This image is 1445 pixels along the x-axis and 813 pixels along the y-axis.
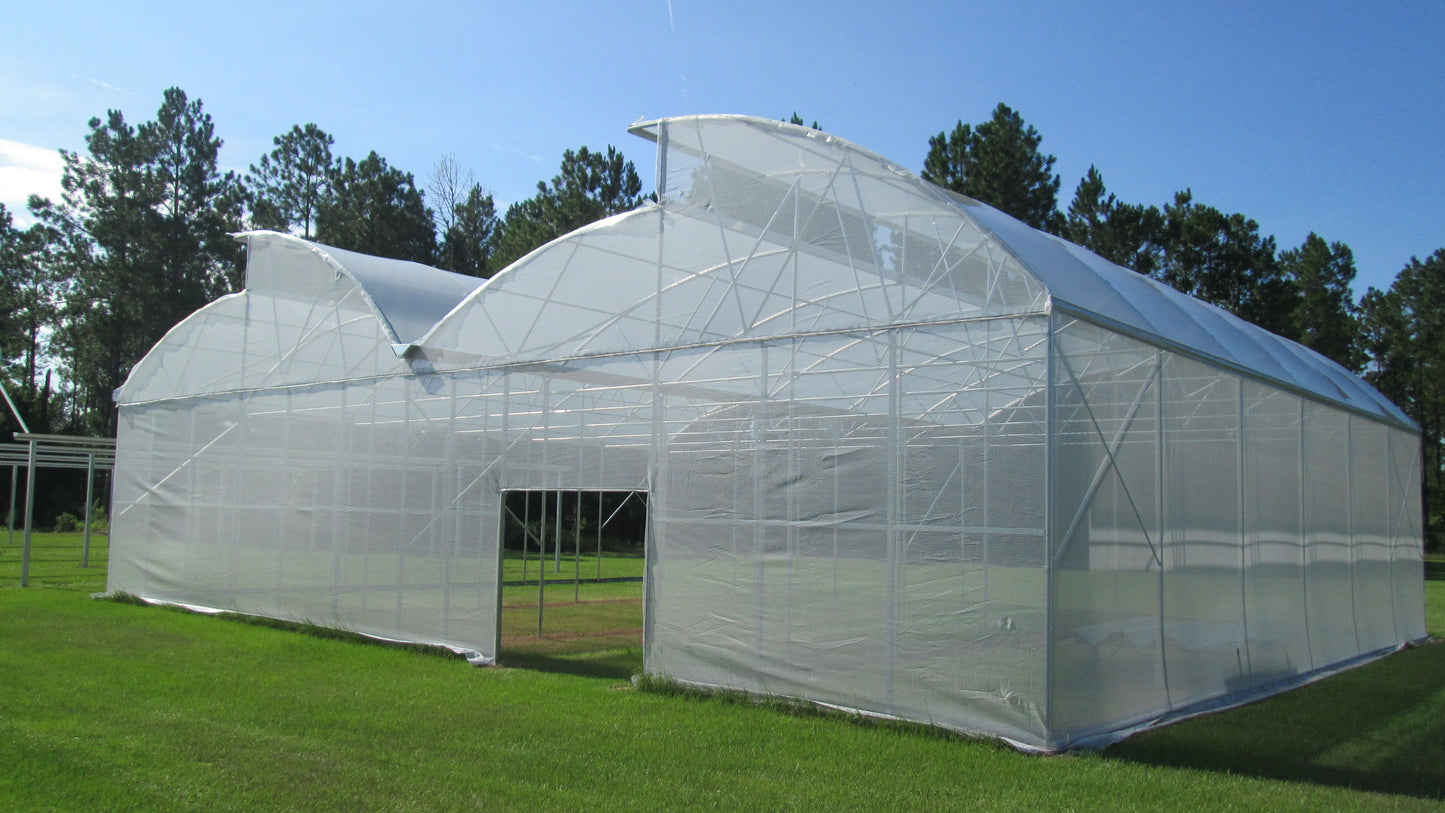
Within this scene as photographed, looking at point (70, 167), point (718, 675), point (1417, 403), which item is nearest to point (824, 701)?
point (718, 675)

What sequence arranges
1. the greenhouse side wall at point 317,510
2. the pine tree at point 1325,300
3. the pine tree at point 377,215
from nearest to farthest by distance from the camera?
the greenhouse side wall at point 317,510
the pine tree at point 1325,300
the pine tree at point 377,215

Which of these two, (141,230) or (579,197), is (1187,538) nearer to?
(579,197)

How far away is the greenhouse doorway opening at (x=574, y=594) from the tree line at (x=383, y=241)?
9.87m

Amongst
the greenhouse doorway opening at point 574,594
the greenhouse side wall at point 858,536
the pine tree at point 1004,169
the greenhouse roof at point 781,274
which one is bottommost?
the greenhouse doorway opening at point 574,594

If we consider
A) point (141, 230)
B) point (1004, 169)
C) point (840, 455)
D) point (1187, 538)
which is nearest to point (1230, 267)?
point (1004, 169)

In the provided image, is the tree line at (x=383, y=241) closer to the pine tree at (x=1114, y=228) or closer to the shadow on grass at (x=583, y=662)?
the pine tree at (x=1114, y=228)

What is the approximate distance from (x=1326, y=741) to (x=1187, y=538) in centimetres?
195

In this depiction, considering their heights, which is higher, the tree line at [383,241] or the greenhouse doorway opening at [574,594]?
the tree line at [383,241]

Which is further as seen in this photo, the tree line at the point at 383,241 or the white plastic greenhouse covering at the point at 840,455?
the tree line at the point at 383,241

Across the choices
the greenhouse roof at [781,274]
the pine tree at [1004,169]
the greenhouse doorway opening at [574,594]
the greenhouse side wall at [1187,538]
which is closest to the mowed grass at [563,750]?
the greenhouse side wall at [1187,538]

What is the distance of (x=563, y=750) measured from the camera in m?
7.84

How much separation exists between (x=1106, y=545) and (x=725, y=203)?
15.4 ft

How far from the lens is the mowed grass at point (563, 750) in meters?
6.59

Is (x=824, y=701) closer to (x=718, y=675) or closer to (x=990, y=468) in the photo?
(x=718, y=675)
